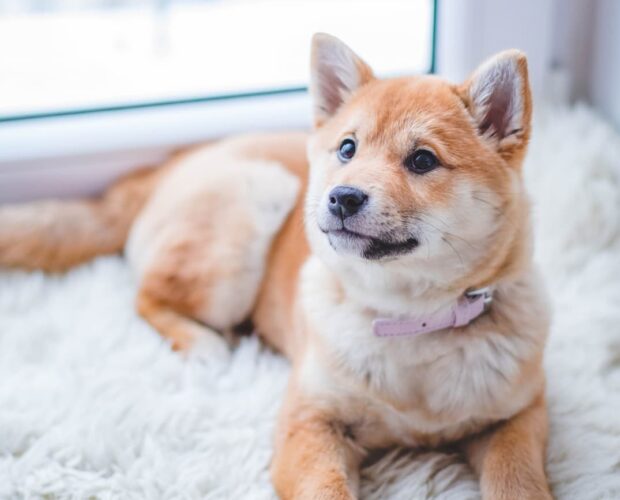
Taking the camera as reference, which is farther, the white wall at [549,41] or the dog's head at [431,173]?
the white wall at [549,41]

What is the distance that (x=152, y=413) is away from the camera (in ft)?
4.25

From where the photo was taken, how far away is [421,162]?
1098 millimetres

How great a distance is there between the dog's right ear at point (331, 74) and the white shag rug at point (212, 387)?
52 centimetres

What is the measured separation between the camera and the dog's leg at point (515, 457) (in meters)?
1.08

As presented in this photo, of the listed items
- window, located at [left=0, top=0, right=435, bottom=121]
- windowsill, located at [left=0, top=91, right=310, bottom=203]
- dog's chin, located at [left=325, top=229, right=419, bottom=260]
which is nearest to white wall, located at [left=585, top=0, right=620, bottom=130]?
window, located at [left=0, top=0, right=435, bottom=121]

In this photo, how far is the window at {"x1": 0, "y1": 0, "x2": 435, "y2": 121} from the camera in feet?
6.14

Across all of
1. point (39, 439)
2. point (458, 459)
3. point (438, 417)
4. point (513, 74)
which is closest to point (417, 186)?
point (513, 74)

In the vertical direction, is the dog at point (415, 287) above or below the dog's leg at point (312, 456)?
above

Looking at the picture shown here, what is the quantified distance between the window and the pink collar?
3.00ft

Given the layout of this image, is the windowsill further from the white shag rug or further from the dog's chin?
the dog's chin

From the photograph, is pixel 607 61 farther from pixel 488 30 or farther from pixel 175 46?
pixel 175 46

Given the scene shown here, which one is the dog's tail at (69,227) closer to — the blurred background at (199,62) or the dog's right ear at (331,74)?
the blurred background at (199,62)

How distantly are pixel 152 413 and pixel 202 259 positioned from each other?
357 mm

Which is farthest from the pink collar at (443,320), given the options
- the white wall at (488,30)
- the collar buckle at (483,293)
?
the white wall at (488,30)
